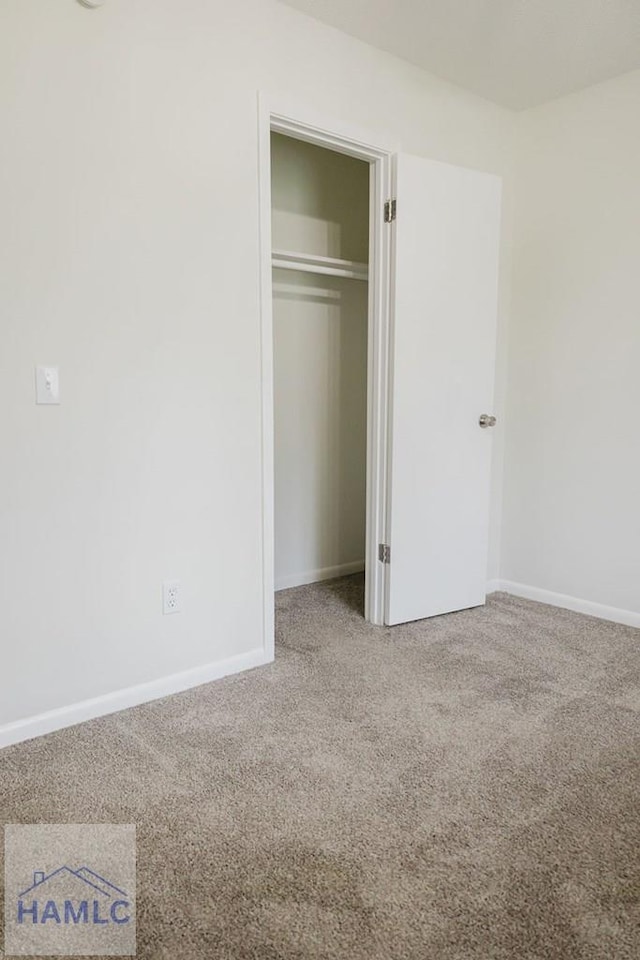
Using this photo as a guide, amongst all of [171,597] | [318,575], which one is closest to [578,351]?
[318,575]

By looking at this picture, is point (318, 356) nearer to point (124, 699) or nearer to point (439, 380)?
point (439, 380)

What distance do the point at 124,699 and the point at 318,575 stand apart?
1733 millimetres

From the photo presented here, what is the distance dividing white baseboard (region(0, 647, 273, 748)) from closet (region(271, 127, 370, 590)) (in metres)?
1.11

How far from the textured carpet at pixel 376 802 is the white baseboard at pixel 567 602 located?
403 millimetres

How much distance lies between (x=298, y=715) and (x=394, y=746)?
14.1 inches

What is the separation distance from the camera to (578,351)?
3.05 m

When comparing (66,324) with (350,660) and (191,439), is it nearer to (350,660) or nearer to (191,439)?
(191,439)

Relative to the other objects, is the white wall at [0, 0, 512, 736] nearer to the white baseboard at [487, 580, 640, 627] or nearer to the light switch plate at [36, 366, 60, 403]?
the light switch plate at [36, 366, 60, 403]

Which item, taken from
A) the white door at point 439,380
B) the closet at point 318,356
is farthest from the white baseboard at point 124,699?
the closet at point 318,356

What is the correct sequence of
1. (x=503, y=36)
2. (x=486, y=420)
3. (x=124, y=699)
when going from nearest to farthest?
(x=124, y=699)
(x=503, y=36)
(x=486, y=420)

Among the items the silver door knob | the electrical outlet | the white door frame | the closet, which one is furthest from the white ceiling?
the electrical outlet

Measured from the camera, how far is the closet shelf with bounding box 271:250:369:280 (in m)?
3.16

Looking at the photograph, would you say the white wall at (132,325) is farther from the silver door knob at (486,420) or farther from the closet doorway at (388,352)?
the silver door knob at (486,420)

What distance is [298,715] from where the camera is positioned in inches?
82.1
